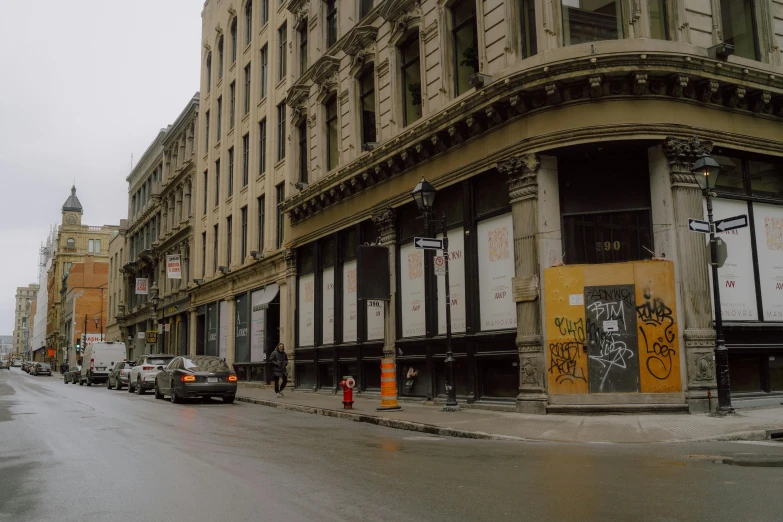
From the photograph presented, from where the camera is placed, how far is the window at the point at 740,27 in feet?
54.0

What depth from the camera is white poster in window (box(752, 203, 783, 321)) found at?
15945 mm

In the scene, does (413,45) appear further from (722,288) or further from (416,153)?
(722,288)

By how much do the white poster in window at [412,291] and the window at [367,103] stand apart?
186 inches

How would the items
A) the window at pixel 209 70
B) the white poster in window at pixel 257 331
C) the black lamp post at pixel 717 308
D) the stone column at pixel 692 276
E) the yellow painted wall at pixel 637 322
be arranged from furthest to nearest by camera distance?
1. the window at pixel 209 70
2. the white poster in window at pixel 257 331
3. the yellow painted wall at pixel 637 322
4. the stone column at pixel 692 276
5. the black lamp post at pixel 717 308

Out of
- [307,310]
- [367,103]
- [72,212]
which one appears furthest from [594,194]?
[72,212]

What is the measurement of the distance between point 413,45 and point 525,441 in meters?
13.4

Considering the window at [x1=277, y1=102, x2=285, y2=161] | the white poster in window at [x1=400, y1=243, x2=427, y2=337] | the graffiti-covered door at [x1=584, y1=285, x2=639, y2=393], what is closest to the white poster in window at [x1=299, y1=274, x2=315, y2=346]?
the white poster in window at [x1=400, y1=243, x2=427, y2=337]

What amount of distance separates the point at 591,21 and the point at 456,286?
7.22 meters

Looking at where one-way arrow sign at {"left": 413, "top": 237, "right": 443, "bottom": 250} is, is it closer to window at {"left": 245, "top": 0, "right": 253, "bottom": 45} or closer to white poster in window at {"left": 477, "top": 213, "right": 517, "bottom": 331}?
white poster in window at {"left": 477, "top": 213, "right": 517, "bottom": 331}

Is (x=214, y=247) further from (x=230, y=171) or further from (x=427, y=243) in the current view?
(x=427, y=243)

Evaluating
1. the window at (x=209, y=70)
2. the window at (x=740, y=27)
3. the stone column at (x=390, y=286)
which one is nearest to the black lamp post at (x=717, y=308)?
the window at (x=740, y=27)

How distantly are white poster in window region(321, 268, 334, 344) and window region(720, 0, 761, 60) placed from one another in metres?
14.6

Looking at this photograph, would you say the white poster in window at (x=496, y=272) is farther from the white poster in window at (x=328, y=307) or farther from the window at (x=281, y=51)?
the window at (x=281, y=51)

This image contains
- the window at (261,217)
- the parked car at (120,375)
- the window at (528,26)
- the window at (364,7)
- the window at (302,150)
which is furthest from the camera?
the window at (261,217)
